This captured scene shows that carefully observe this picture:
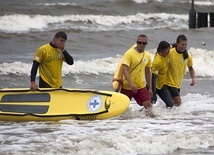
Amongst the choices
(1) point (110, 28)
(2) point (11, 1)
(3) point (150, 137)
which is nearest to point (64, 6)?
(2) point (11, 1)

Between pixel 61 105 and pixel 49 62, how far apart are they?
74cm

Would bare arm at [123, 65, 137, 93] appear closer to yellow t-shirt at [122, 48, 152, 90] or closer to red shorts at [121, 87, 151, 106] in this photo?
yellow t-shirt at [122, 48, 152, 90]

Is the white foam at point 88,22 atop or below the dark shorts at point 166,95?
atop

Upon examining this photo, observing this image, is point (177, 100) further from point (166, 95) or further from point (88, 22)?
point (88, 22)

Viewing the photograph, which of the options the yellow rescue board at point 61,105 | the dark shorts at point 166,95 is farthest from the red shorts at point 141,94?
the dark shorts at point 166,95

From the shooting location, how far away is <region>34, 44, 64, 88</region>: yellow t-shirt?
39.2ft

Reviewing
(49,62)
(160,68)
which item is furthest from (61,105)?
(160,68)

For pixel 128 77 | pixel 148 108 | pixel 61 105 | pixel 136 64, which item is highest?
pixel 136 64

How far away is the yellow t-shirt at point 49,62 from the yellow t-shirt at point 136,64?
3.54 feet

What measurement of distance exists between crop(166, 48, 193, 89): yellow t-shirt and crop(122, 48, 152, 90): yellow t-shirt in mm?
834

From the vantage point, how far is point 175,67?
512 inches

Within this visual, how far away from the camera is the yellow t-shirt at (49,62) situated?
39.2 ft

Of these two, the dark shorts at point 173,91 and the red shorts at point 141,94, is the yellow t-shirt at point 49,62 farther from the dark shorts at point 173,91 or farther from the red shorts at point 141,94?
the dark shorts at point 173,91

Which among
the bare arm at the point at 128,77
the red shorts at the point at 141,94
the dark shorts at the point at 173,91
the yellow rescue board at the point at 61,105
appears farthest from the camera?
the dark shorts at the point at 173,91
